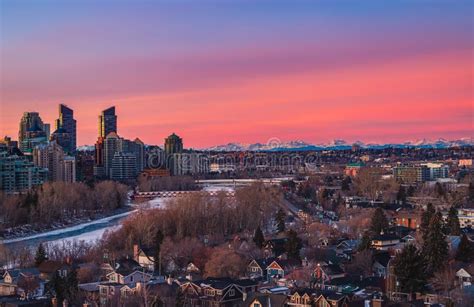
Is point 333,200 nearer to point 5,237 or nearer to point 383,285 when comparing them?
point 5,237

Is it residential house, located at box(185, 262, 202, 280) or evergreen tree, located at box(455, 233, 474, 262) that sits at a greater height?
evergreen tree, located at box(455, 233, 474, 262)

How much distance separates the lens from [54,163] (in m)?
59.1

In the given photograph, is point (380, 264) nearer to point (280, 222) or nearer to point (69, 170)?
point (280, 222)

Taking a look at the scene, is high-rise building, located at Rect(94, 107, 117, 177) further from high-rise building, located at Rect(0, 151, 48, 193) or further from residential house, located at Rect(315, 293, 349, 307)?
residential house, located at Rect(315, 293, 349, 307)

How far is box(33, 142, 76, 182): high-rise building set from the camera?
58.5 metres

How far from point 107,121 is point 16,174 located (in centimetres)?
5682

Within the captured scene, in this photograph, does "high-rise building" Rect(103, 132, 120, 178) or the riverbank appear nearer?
the riverbank

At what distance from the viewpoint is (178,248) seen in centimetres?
2014

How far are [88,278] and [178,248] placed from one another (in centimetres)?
356

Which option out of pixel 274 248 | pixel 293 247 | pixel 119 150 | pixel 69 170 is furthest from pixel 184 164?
pixel 293 247

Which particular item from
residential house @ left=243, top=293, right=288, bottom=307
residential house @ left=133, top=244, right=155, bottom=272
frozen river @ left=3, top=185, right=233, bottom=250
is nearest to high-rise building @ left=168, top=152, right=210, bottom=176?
frozen river @ left=3, top=185, right=233, bottom=250

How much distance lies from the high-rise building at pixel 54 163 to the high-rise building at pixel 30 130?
634 inches

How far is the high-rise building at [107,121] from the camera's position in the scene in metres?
105

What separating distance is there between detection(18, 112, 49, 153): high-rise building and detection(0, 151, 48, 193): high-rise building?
987 inches
